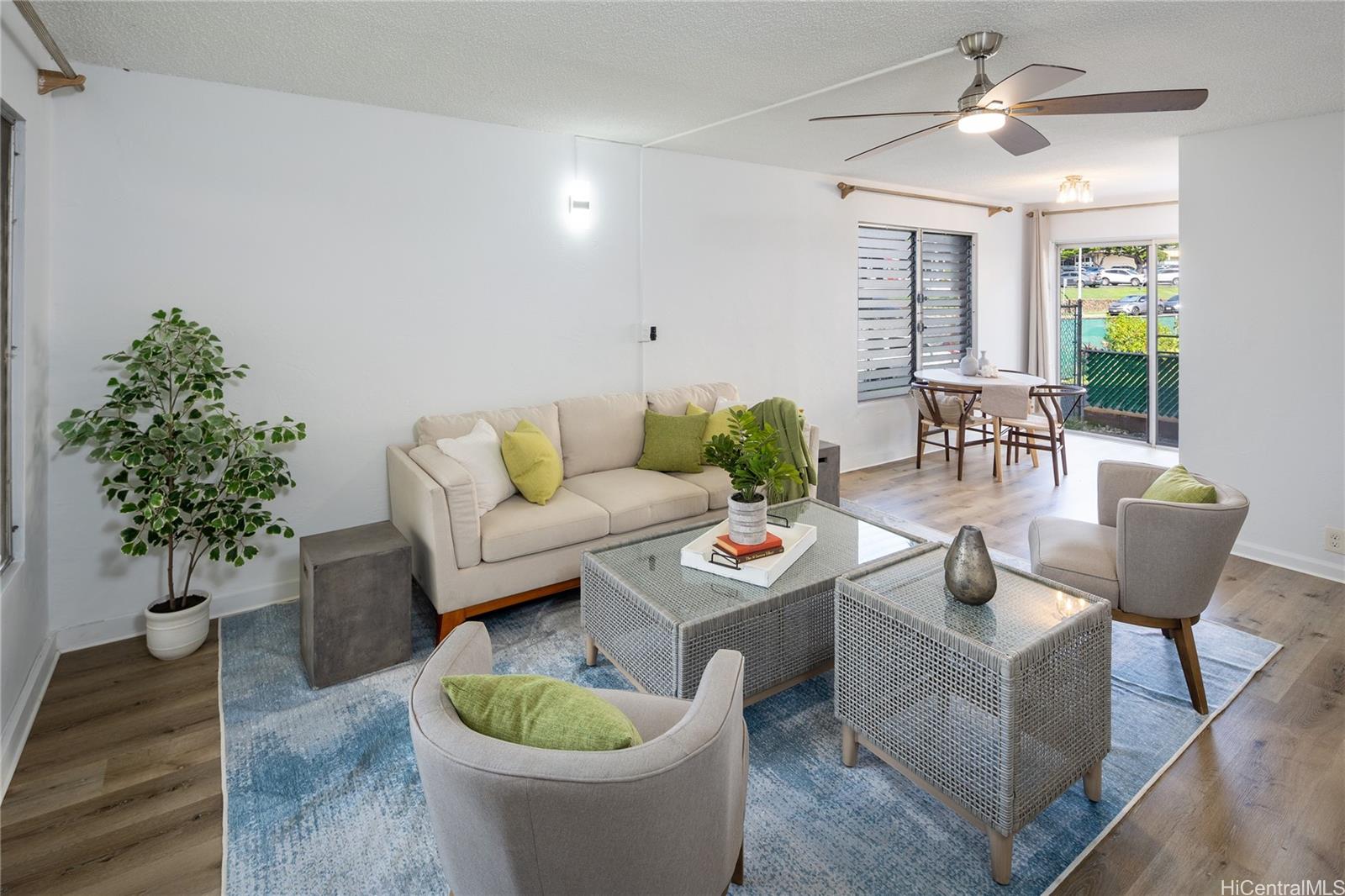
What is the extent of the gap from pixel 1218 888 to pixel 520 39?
11.1ft

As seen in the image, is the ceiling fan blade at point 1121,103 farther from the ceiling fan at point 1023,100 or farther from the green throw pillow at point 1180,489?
the green throw pillow at point 1180,489

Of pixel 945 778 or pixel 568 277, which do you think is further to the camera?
pixel 568 277

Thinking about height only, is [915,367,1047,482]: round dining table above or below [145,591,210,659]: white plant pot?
above

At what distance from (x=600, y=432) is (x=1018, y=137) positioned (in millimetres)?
2503

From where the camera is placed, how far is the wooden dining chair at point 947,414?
5.73 m

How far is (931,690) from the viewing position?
188 centimetres

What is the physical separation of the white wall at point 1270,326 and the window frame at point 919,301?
234cm

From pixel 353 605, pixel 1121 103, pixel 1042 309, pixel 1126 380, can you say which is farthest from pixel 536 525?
pixel 1126 380

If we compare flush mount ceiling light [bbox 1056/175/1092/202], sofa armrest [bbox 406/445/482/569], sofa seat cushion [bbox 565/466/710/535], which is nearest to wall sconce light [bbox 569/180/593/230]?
sofa seat cushion [bbox 565/466/710/535]

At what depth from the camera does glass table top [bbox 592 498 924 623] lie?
2350 millimetres

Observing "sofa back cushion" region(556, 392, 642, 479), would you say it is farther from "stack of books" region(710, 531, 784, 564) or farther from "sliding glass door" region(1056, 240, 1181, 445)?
"sliding glass door" region(1056, 240, 1181, 445)

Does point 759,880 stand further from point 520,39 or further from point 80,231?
point 80,231

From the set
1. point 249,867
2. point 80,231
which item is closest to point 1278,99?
point 249,867

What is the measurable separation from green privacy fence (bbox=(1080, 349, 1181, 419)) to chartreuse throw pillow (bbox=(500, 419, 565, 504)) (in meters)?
6.30
